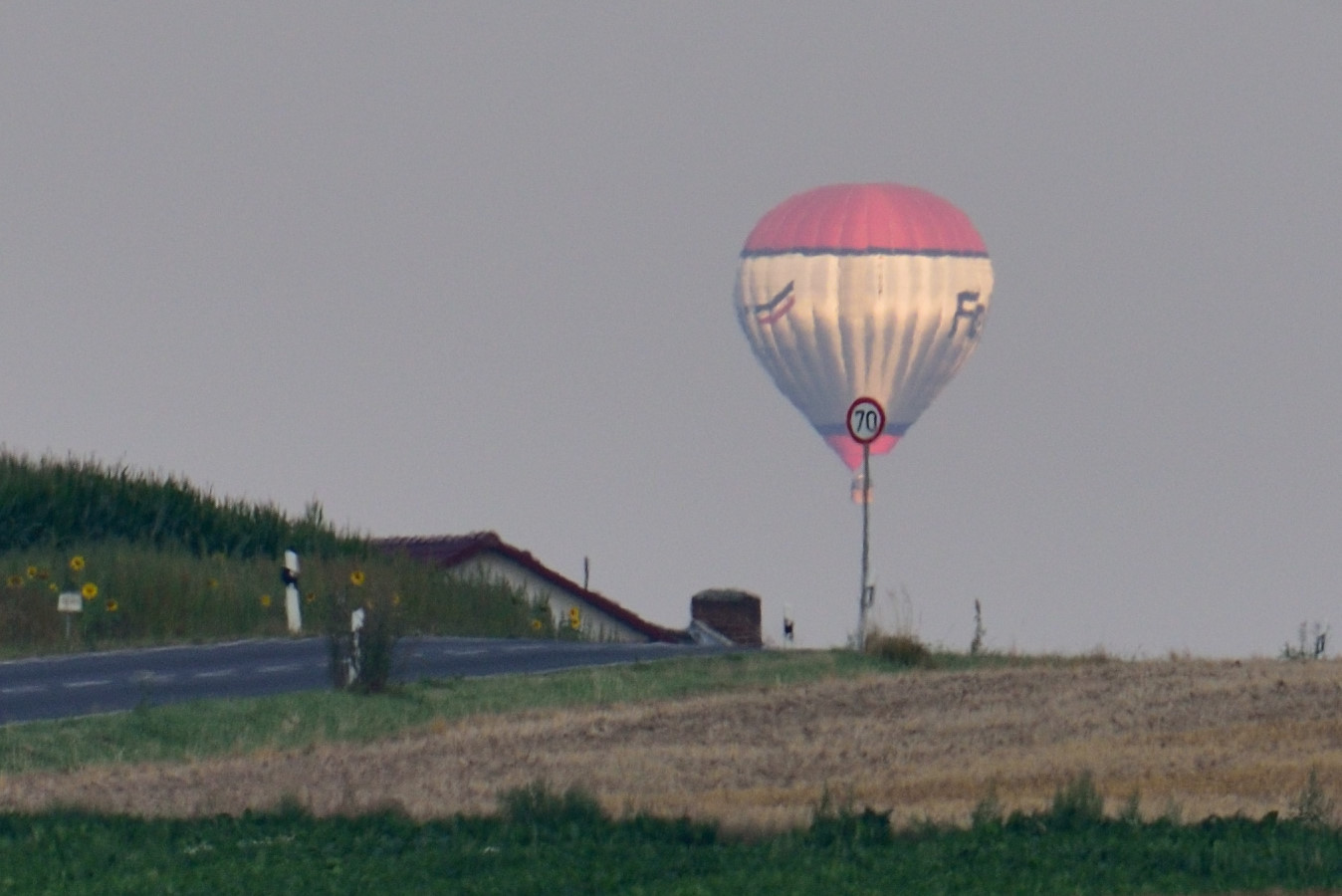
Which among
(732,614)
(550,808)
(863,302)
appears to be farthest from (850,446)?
(550,808)

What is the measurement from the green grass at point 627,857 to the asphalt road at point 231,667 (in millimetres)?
9406

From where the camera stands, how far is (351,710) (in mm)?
28516

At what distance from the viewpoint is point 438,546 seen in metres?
56.8

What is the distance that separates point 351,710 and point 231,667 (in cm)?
522

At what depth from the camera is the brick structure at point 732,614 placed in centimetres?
4878

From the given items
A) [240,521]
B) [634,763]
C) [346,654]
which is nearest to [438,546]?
[240,521]

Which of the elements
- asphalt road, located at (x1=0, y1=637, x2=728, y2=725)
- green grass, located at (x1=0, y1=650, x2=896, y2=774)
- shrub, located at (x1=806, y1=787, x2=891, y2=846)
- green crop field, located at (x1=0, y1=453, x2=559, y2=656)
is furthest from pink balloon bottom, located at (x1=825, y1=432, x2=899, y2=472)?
shrub, located at (x1=806, y1=787, x2=891, y2=846)

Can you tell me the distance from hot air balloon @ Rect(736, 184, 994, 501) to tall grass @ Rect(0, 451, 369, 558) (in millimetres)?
29172

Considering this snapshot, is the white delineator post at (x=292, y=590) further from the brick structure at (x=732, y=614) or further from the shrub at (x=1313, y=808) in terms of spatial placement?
the shrub at (x=1313, y=808)

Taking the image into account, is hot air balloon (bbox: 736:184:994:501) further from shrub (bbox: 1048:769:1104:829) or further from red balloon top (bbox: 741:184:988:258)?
shrub (bbox: 1048:769:1104:829)

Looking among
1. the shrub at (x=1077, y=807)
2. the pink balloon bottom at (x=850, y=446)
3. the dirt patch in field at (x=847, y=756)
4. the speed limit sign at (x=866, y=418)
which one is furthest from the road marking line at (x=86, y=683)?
the pink balloon bottom at (x=850, y=446)

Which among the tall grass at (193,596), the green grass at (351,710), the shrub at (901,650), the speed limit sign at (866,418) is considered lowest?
the green grass at (351,710)

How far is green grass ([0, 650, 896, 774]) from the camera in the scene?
25.6 m

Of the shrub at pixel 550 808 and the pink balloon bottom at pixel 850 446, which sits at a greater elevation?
the pink balloon bottom at pixel 850 446
